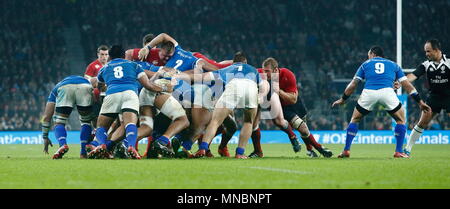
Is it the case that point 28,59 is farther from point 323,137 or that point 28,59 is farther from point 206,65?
point 206,65

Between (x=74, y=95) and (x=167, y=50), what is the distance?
1.92m

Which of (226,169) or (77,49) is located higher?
(77,49)

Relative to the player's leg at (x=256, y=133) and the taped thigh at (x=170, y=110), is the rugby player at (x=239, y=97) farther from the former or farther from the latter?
the player's leg at (x=256, y=133)

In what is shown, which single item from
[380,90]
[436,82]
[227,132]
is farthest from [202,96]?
[436,82]

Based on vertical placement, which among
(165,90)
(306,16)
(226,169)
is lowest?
(226,169)

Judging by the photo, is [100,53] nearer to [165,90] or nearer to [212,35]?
[165,90]

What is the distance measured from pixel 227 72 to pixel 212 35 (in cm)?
2083

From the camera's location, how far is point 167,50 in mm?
13203

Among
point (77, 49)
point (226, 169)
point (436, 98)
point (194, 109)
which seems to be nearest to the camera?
point (226, 169)
